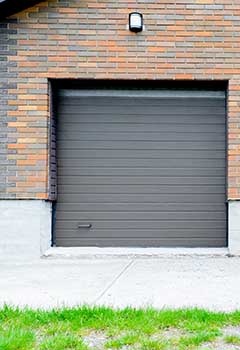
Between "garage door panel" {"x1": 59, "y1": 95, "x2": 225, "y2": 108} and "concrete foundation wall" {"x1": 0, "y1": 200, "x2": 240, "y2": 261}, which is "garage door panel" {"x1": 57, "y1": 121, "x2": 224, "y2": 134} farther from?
"concrete foundation wall" {"x1": 0, "y1": 200, "x2": 240, "y2": 261}

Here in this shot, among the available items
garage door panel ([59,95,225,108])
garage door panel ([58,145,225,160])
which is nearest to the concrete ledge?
garage door panel ([58,145,225,160])

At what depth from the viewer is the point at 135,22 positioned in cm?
721

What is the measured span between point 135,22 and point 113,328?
4.99m

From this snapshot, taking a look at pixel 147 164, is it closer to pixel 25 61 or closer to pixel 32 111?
pixel 32 111

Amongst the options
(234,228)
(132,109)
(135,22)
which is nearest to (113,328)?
(234,228)

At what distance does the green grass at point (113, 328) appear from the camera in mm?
3193

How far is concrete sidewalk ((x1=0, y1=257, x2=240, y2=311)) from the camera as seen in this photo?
14.1 feet

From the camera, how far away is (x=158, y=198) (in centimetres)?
754

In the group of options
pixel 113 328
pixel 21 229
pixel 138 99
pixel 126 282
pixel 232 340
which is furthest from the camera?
pixel 138 99

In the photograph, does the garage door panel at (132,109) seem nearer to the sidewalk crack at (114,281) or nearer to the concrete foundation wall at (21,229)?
the concrete foundation wall at (21,229)

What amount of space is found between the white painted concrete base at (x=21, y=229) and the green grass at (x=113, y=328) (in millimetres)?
3168

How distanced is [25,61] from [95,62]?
40.6 inches

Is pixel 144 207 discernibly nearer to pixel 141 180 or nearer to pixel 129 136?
pixel 141 180

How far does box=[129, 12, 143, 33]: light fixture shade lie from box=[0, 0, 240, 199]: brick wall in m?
0.09
